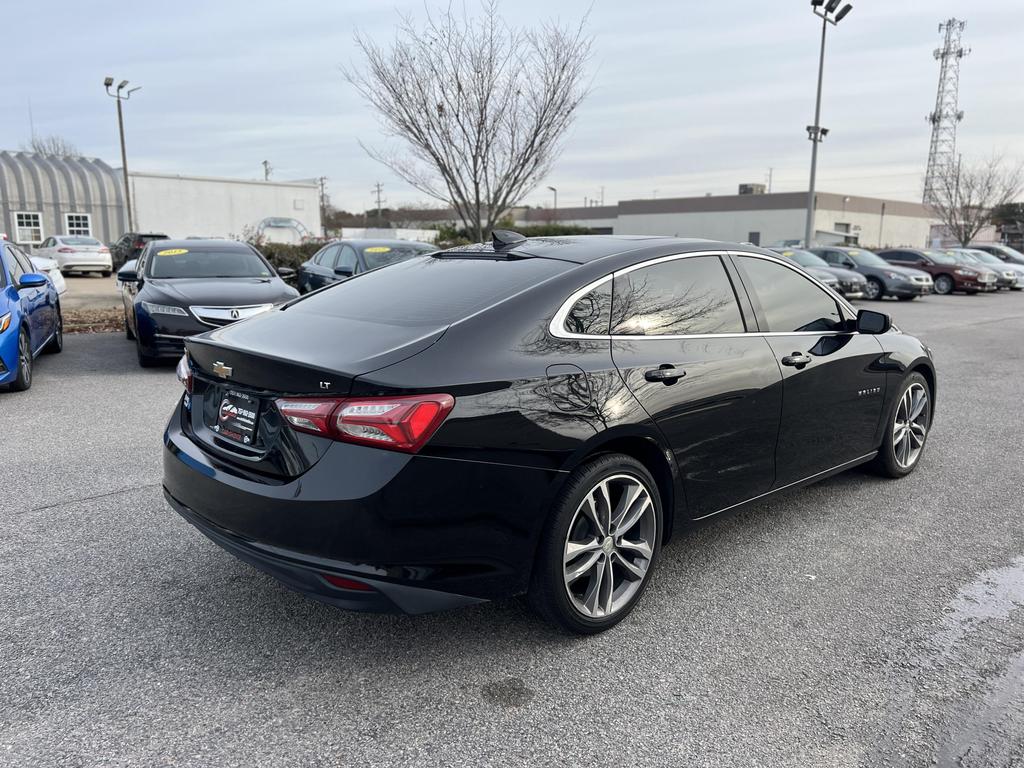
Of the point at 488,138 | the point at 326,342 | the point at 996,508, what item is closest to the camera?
the point at 326,342

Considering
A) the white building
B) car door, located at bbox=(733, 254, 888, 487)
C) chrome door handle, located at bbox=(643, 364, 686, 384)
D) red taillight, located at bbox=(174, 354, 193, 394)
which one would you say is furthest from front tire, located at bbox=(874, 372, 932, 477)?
the white building

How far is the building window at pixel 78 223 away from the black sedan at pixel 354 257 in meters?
27.7

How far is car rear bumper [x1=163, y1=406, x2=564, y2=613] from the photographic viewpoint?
2.60 metres

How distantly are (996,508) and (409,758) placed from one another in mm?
3980

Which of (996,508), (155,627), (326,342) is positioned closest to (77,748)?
(155,627)

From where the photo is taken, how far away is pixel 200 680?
279 cm

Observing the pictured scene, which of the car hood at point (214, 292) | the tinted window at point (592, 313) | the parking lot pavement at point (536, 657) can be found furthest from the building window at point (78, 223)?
the tinted window at point (592, 313)

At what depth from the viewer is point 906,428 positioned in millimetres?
5141

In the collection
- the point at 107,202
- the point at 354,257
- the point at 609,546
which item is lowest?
the point at 609,546

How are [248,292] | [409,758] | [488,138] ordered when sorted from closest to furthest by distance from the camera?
1. [409,758]
2. [248,292]
3. [488,138]

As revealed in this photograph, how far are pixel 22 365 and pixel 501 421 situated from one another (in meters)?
6.70

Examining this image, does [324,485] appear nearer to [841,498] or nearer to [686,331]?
[686,331]

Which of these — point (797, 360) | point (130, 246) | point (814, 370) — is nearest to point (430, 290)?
point (797, 360)

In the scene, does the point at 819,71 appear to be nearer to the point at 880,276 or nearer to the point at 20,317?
the point at 880,276
